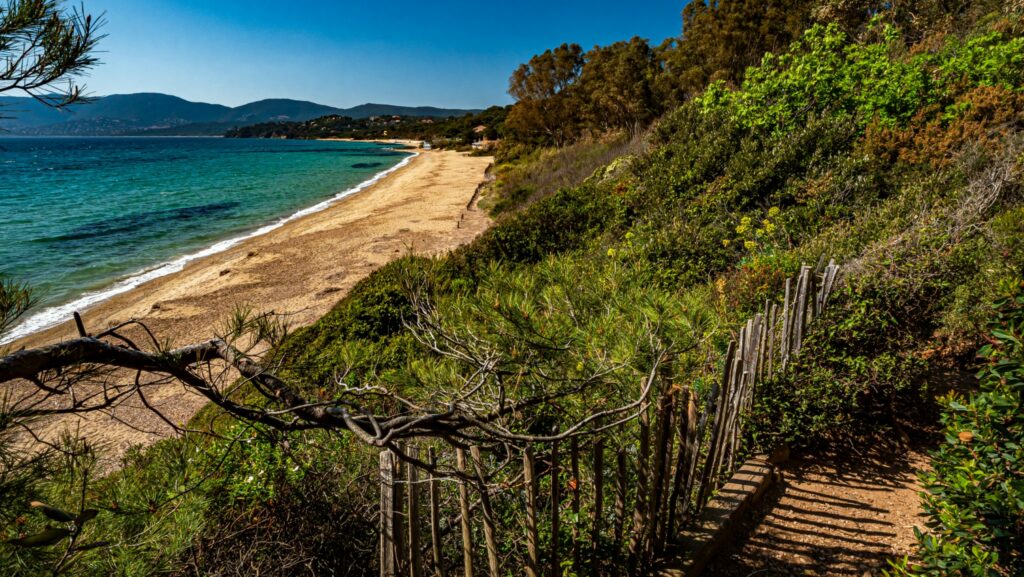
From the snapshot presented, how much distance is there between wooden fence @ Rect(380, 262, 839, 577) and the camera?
1.99 meters

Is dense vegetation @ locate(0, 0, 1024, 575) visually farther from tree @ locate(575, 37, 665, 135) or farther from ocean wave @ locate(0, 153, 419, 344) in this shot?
tree @ locate(575, 37, 665, 135)

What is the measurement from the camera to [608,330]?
311 cm

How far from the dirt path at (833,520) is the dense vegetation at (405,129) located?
53539mm

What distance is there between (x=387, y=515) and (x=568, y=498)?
1.23m

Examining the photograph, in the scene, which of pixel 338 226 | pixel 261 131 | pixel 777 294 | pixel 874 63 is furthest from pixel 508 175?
pixel 261 131

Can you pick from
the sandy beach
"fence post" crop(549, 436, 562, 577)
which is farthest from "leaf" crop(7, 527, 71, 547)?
the sandy beach

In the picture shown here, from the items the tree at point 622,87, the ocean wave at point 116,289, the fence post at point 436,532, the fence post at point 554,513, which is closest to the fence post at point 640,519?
the fence post at point 554,513

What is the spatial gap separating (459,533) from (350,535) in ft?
2.22

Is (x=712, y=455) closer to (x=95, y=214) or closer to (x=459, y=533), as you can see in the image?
(x=459, y=533)

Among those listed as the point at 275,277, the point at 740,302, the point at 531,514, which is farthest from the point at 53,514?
the point at 275,277

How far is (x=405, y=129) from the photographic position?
124m

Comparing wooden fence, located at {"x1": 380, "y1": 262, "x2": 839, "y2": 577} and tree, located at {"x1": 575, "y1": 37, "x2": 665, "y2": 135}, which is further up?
tree, located at {"x1": 575, "y1": 37, "x2": 665, "y2": 135}

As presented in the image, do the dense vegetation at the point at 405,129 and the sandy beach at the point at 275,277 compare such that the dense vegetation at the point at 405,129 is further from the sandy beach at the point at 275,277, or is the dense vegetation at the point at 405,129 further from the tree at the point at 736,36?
the sandy beach at the point at 275,277

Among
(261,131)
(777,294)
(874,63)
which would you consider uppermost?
(261,131)
